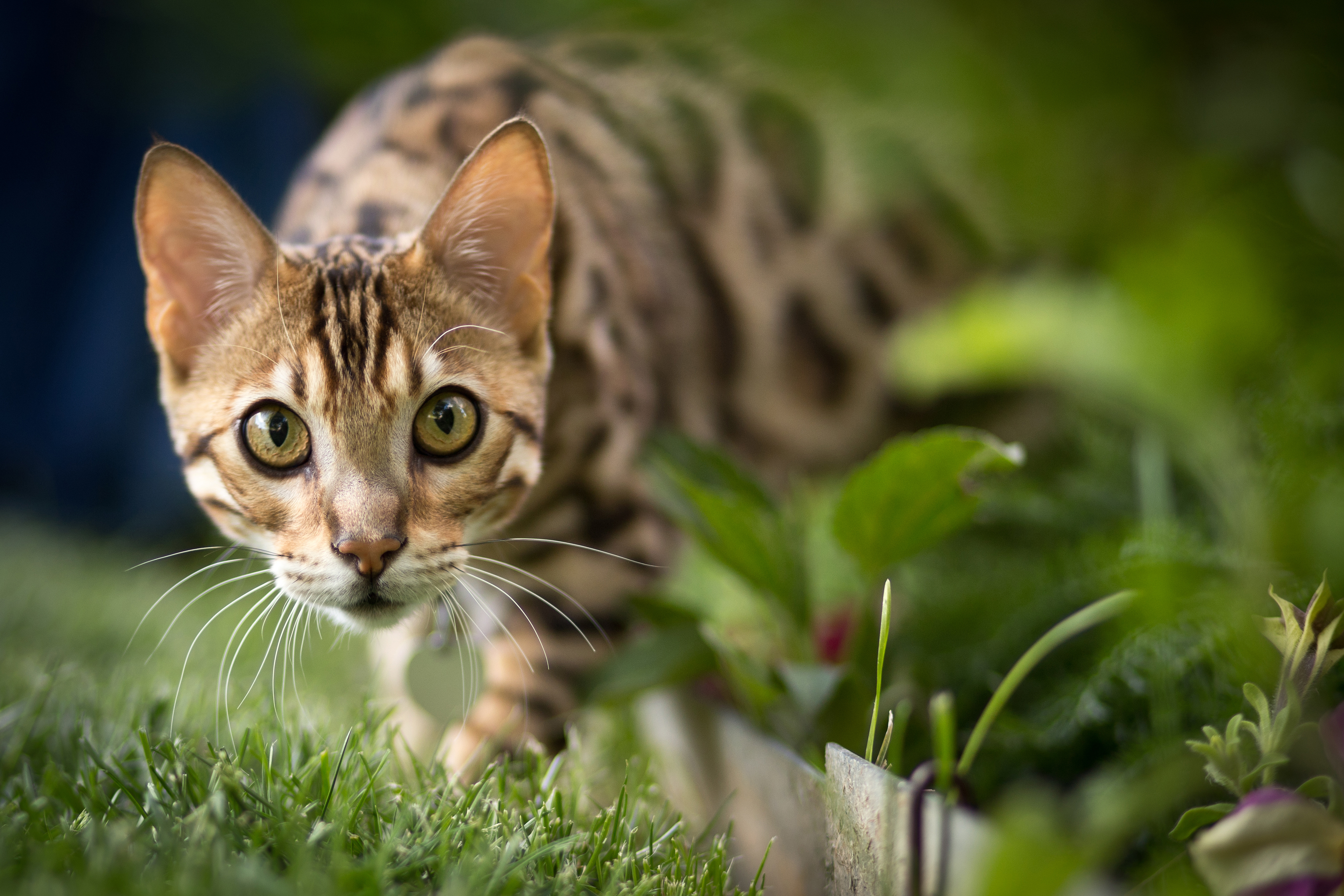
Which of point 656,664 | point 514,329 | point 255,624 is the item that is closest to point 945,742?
point 656,664

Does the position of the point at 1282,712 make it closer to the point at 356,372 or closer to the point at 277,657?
the point at 356,372

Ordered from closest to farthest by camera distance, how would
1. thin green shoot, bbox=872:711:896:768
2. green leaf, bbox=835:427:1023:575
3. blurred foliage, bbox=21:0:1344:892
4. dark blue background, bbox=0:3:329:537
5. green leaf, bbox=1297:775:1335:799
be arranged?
blurred foliage, bbox=21:0:1344:892
green leaf, bbox=1297:775:1335:799
thin green shoot, bbox=872:711:896:768
green leaf, bbox=835:427:1023:575
dark blue background, bbox=0:3:329:537

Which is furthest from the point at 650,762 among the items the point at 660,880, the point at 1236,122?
the point at 1236,122

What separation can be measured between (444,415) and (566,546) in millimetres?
422

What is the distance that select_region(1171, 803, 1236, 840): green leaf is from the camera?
0.71 m

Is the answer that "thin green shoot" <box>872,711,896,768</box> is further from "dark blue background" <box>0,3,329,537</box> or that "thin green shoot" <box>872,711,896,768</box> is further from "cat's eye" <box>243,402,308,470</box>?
"dark blue background" <box>0,3,329,537</box>

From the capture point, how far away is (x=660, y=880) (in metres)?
0.86

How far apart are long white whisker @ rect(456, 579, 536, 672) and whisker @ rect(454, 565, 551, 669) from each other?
0.01 meters

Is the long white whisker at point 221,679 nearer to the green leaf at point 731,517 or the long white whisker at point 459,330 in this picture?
the long white whisker at point 459,330

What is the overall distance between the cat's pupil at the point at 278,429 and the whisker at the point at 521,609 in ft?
0.79

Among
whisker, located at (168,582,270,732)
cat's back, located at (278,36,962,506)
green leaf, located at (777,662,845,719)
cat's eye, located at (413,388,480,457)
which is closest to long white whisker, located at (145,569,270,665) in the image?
whisker, located at (168,582,270,732)

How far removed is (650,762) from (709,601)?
0.57 meters

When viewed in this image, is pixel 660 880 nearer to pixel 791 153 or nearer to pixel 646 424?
pixel 646 424

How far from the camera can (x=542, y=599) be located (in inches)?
46.9
